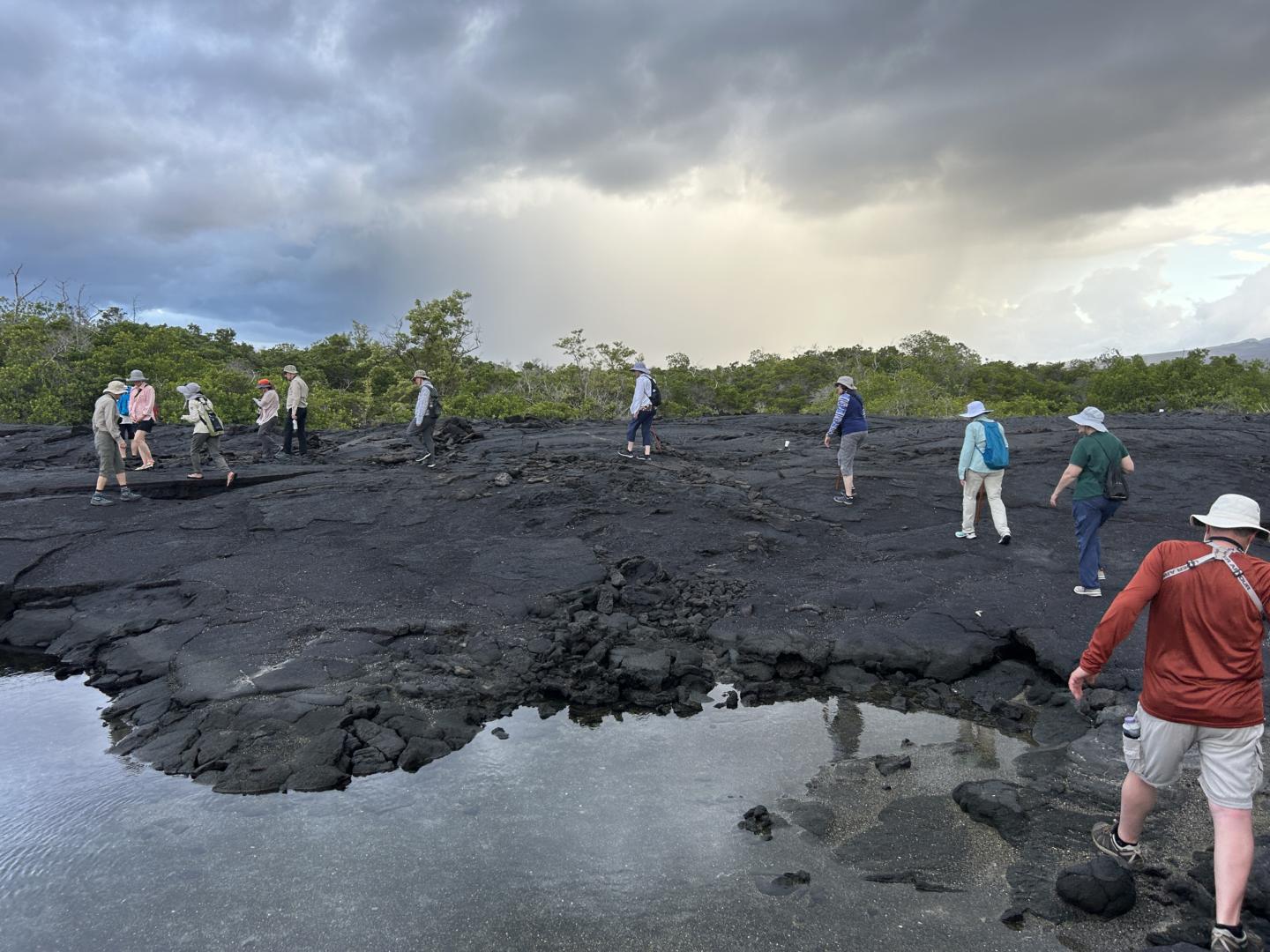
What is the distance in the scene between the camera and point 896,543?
10422 mm

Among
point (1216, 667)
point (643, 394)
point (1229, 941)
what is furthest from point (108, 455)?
point (1229, 941)

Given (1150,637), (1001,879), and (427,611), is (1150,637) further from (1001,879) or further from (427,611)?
(427,611)

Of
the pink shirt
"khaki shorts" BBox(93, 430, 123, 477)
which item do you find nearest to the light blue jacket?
"khaki shorts" BBox(93, 430, 123, 477)

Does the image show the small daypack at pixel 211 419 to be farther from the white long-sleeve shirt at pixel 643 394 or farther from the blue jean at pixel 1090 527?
the blue jean at pixel 1090 527

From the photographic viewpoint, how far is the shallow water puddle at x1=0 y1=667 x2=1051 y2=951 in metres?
4.02

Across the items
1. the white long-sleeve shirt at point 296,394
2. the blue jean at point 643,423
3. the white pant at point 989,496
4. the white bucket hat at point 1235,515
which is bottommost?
the white pant at point 989,496

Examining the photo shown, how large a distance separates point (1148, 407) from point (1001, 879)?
35.4 m

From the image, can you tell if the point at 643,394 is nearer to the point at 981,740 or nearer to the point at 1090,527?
the point at 1090,527

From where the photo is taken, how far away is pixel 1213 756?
11.9ft

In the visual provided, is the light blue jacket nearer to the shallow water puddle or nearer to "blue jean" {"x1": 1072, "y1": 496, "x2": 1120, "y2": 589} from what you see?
"blue jean" {"x1": 1072, "y1": 496, "x2": 1120, "y2": 589}

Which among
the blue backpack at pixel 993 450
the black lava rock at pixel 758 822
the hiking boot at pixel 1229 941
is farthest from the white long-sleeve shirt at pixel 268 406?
the hiking boot at pixel 1229 941

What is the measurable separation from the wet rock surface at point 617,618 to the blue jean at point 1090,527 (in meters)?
0.28

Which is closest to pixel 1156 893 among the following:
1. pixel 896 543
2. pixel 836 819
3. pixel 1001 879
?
pixel 1001 879

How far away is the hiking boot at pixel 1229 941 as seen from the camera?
11.2 feet
